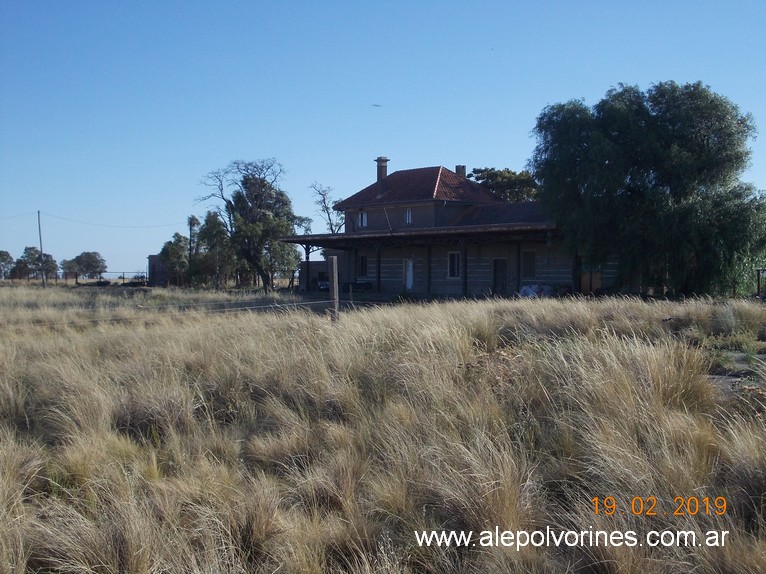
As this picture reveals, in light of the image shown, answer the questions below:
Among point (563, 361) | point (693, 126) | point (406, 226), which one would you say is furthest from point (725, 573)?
point (406, 226)

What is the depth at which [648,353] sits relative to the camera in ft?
20.1

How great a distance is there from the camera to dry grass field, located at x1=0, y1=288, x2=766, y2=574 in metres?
4.02

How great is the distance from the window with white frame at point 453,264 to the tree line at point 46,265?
50.9 metres

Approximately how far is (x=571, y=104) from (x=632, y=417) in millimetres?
27110

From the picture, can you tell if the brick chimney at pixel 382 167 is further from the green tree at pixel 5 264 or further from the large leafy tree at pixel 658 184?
the green tree at pixel 5 264

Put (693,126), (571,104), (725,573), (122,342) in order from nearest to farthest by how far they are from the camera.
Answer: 1. (725,573)
2. (122,342)
3. (693,126)
4. (571,104)

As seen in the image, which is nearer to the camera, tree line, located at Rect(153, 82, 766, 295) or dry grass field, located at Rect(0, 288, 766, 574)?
dry grass field, located at Rect(0, 288, 766, 574)

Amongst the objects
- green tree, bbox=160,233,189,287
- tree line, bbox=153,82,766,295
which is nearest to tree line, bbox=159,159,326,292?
green tree, bbox=160,233,189,287

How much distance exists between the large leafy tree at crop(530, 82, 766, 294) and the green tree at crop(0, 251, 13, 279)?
82.2m

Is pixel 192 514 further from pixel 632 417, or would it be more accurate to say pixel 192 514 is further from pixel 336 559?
pixel 632 417

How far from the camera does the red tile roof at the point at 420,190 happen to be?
139ft

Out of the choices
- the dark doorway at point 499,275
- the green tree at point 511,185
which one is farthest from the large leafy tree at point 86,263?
the dark doorway at point 499,275
